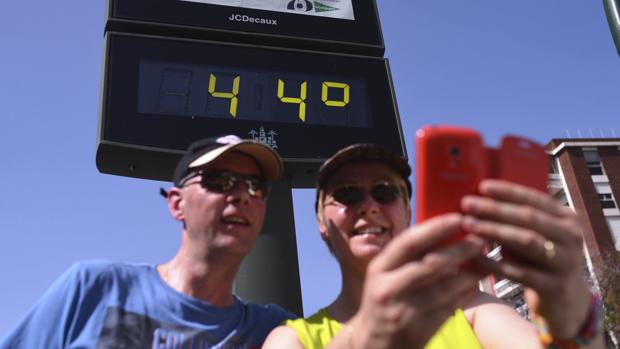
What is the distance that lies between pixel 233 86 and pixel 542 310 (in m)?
4.13

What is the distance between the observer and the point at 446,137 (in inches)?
40.5

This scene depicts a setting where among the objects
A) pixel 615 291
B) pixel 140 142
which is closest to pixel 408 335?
pixel 140 142

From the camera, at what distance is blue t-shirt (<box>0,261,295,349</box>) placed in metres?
2.01

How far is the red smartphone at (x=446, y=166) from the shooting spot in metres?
1.02

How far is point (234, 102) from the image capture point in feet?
15.8

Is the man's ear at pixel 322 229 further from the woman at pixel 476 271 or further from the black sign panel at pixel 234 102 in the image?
the black sign panel at pixel 234 102

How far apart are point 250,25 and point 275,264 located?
2418mm

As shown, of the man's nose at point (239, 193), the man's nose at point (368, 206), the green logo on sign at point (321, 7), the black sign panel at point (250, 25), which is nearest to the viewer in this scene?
the man's nose at point (368, 206)

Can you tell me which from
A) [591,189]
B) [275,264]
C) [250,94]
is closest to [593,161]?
[591,189]

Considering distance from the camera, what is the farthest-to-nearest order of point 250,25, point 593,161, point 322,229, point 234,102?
point 593,161 < point 250,25 < point 234,102 < point 322,229

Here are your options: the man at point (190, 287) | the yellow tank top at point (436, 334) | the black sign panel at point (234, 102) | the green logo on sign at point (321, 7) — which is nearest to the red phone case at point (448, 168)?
the yellow tank top at point (436, 334)

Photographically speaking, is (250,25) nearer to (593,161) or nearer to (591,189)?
(591,189)

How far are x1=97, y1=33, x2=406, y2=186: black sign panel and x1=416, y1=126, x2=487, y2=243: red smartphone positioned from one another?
3.54 metres

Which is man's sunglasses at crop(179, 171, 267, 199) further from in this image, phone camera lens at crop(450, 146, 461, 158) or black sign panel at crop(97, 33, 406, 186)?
black sign panel at crop(97, 33, 406, 186)
